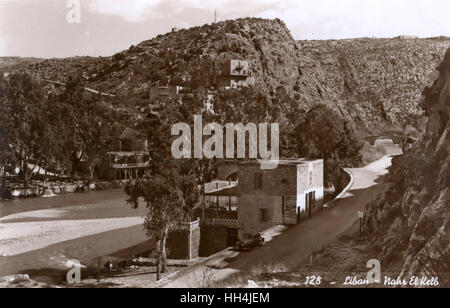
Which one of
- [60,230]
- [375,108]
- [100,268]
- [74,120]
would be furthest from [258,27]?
[100,268]

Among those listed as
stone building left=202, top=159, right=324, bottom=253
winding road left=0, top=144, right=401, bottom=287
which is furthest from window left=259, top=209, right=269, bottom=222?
winding road left=0, top=144, right=401, bottom=287

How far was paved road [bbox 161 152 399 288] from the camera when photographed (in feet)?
69.8

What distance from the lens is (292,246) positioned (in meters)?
25.1

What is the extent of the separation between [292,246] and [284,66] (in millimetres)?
87827

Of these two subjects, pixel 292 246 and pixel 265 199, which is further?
pixel 265 199

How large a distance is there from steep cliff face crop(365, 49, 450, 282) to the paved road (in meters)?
3.48

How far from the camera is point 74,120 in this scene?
62.2m

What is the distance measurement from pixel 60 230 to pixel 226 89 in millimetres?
54886

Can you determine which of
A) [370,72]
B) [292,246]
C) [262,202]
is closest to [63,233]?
[262,202]

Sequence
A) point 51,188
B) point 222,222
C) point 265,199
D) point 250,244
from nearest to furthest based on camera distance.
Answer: point 250,244
point 265,199
point 222,222
point 51,188

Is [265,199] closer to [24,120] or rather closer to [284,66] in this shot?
[24,120]

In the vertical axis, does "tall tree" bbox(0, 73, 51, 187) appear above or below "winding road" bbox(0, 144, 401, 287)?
above

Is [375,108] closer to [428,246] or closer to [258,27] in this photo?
[258,27]

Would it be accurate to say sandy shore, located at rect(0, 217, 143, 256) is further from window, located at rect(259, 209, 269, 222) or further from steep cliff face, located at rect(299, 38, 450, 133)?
steep cliff face, located at rect(299, 38, 450, 133)
